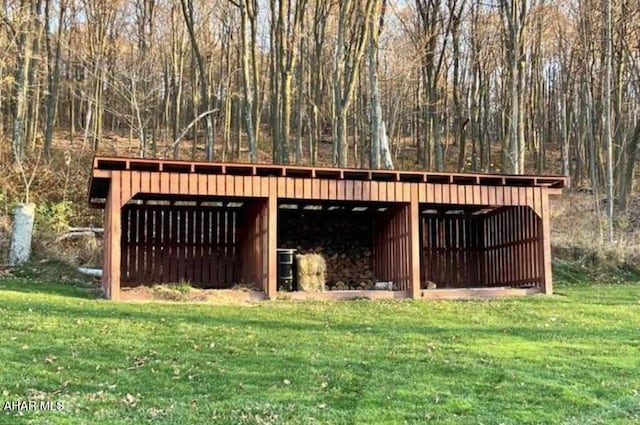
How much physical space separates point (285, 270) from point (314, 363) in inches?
273

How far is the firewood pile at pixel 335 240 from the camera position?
17.8m

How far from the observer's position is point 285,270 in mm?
14500

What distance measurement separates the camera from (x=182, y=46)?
1217 inches

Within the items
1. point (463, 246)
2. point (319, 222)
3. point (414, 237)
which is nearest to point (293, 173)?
point (414, 237)

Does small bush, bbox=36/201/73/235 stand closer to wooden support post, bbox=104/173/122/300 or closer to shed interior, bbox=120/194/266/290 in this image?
shed interior, bbox=120/194/266/290

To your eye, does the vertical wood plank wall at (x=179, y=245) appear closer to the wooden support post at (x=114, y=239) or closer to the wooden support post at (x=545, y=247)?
the wooden support post at (x=114, y=239)

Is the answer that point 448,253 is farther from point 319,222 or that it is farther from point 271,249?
point 271,249

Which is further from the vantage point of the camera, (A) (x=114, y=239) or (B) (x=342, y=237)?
(B) (x=342, y=237)

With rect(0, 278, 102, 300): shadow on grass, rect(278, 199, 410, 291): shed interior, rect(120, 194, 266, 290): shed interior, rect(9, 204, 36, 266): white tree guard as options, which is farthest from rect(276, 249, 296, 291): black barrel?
rect(9, 204, 36, 266): white tree guard

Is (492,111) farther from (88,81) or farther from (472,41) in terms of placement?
(88,81)

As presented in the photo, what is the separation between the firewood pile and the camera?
701 inches

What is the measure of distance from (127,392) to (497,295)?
1010cm

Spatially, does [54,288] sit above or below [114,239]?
below

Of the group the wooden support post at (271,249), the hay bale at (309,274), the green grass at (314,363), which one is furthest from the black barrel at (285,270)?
the green grass at (314,363)
